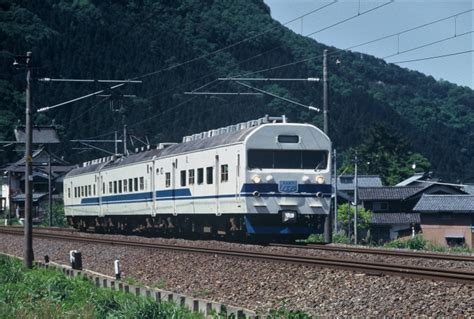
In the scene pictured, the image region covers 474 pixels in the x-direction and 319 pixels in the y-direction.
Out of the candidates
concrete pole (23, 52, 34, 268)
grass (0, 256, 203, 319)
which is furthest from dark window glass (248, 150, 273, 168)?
grass (0, 256, 203, 319)

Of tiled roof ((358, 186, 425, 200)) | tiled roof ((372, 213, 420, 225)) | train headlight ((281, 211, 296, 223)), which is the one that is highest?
tiled roof ((358, 186, 425, 200))

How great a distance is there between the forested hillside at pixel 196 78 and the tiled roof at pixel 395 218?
32.9 ft

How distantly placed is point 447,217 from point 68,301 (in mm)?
49535

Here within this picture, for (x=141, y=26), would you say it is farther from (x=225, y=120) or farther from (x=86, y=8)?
(x=225, y=120)

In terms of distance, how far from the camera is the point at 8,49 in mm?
104938

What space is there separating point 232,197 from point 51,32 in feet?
293

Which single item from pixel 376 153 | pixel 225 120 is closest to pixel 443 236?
pixel 225 120

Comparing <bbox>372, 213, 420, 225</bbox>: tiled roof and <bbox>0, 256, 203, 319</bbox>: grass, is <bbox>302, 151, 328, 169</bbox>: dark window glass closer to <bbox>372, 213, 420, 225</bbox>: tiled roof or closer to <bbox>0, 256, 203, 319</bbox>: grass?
<bbox>0, 256, 203, 319</bbox>: grass

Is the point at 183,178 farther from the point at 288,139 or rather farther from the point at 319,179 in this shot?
the point at 319,179

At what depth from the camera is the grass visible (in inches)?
409

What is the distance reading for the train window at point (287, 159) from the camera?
2244 cm

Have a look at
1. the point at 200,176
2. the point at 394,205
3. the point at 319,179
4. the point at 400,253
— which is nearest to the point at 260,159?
the point at 319,179

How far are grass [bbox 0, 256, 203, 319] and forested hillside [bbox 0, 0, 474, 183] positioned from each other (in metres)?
53.3

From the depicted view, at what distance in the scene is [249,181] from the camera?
22062mm
